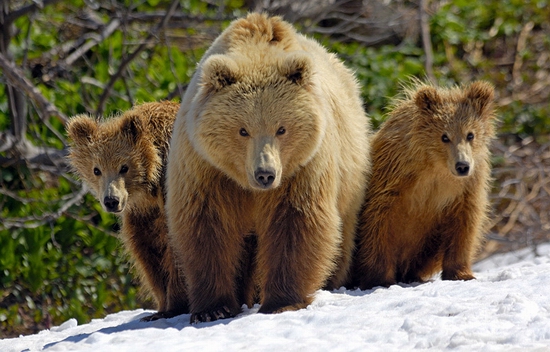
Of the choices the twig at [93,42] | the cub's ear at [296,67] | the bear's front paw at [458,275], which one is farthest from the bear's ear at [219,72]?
the twig at [93,42]

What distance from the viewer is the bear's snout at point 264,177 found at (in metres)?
4.94

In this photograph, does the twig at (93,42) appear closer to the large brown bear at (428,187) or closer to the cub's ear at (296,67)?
the large brown bear at (428,187)

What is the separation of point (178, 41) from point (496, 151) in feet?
14.7

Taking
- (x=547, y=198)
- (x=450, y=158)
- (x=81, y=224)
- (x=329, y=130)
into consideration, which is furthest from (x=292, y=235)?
(x=547, y=198)

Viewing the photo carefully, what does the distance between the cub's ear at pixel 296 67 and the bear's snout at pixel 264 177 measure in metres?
0.63

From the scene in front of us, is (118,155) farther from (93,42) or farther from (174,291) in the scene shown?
(93,42)

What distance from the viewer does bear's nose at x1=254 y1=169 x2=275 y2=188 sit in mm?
4934

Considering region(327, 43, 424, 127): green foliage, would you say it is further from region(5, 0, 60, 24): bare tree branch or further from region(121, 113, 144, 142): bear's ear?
region(121, 113, 144, 142): bear's ear

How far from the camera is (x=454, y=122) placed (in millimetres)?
5934

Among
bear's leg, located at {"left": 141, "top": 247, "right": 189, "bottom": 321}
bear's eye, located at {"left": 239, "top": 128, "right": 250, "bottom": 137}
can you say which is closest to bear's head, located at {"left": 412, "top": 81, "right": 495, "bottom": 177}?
bear's eye, located at {"left": 239, "top": 128, "right": 250, "bottom": 137}

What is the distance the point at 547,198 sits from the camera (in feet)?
35.9

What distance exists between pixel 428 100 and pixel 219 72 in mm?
1668

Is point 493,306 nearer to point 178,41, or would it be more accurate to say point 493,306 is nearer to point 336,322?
point 336,322

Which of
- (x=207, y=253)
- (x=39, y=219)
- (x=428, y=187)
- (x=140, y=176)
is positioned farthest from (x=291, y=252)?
(x=39, y=219)
